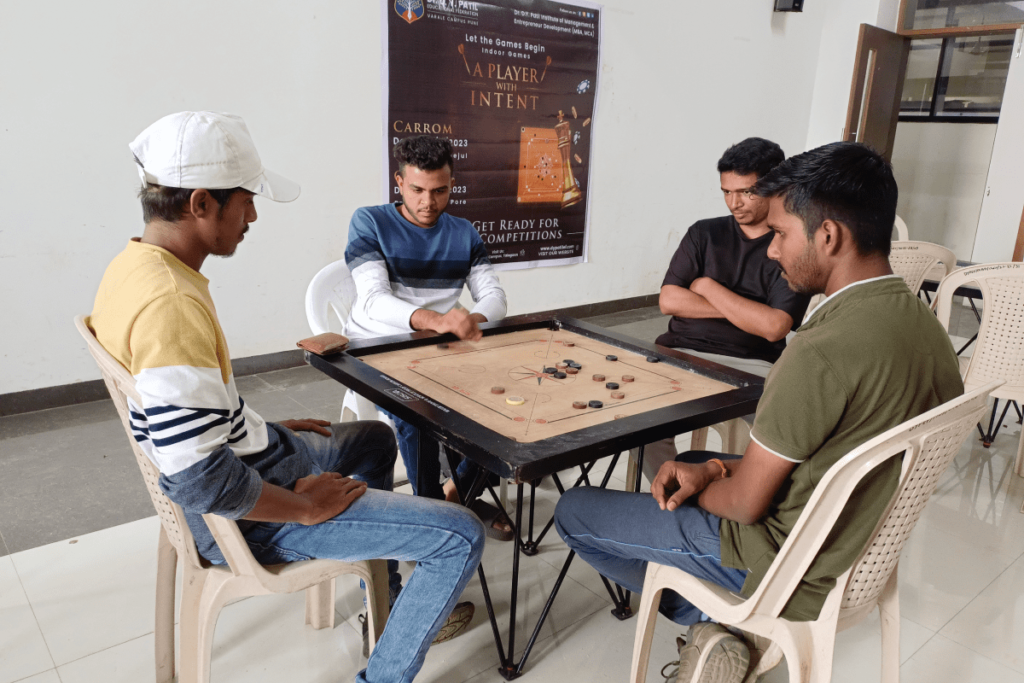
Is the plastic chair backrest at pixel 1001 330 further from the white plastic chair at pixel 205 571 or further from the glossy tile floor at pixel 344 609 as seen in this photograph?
the white plastic chair at pixel 205 571

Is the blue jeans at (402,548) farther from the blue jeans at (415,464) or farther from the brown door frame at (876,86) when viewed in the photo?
the brown door frame at (876,86)

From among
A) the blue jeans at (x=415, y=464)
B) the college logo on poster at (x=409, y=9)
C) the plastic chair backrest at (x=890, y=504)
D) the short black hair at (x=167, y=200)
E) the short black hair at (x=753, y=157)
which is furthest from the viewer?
the college logo on poster at (x=409, y=9)

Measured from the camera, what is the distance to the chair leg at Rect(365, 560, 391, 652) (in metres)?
1.54

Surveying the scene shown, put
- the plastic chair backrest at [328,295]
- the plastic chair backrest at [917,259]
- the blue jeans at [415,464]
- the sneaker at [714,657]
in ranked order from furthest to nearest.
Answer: the plastic chair backrest at [917,259], the plastic chair backrest at [328,295], the blue jeans at [415,464], the sneaker at [714,657]

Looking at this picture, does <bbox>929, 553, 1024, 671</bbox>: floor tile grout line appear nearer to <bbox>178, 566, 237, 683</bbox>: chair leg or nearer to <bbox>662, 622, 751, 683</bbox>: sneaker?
<bbox>662, 622, 751, 683</bbox>: sneaker

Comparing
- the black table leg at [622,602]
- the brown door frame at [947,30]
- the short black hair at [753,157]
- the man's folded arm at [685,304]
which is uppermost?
the brown door frame at [947,30]

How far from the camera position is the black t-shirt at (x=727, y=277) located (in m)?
2.36

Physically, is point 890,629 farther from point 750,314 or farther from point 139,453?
point 139,453

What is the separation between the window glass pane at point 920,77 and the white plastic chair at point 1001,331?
211 inches

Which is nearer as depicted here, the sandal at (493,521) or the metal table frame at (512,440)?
the metal table frame at (512,440)

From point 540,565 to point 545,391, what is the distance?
783mm

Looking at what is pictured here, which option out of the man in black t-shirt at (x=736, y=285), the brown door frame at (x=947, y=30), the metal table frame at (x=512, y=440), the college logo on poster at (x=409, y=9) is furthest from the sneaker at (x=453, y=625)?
the brown door frame at (x=947, y=30)

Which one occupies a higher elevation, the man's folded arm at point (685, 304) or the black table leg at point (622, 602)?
the man's folded arm at point (685, 304)

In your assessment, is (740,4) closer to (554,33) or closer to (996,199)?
(554,33)
